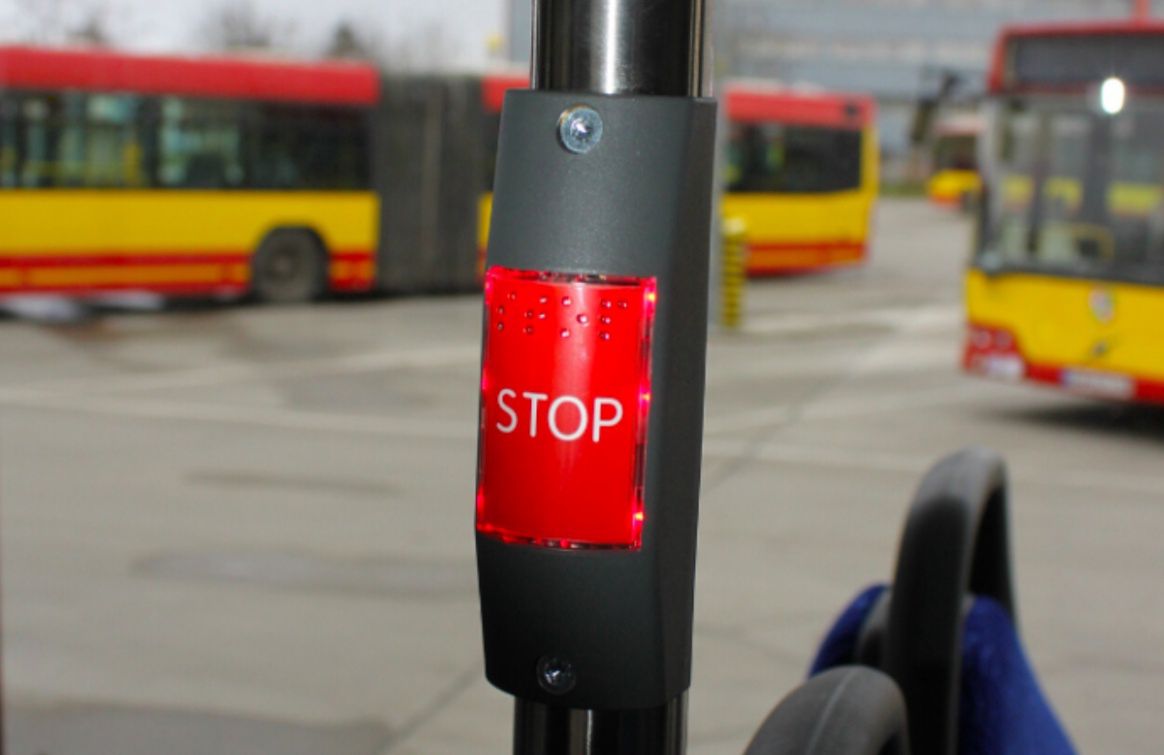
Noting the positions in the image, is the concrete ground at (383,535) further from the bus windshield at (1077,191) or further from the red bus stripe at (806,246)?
the red bus stripe at (806,246)

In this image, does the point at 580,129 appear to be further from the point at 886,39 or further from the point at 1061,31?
the point at 886,39

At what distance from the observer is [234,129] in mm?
20531

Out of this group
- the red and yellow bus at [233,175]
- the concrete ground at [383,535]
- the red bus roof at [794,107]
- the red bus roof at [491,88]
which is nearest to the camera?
the concrete ground at [383,535]

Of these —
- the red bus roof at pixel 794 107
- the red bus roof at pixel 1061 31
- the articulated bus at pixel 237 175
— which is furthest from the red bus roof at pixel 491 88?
the red bus roof at pixel 1061 31

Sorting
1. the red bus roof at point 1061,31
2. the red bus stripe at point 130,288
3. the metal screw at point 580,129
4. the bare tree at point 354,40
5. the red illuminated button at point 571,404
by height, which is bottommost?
the red bus stripe at point 130,288

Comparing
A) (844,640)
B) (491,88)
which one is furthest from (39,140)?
(844,640)

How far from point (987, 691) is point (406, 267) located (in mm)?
19775

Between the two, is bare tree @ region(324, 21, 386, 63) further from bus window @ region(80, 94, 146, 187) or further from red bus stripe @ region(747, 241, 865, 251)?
bus window @ region(80, 94, 146, 187)

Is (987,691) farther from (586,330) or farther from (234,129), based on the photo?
(234,129)

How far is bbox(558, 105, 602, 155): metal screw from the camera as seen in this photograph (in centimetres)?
145

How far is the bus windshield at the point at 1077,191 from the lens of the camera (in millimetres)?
12164

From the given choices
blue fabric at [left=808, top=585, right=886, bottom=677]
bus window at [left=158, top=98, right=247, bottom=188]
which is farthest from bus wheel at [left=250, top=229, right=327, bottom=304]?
blue fabric at [left=808, top=585, right=886, bottom=677]

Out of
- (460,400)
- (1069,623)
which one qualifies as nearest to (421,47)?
(460,400)

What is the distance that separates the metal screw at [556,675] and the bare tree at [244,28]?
183 feet
